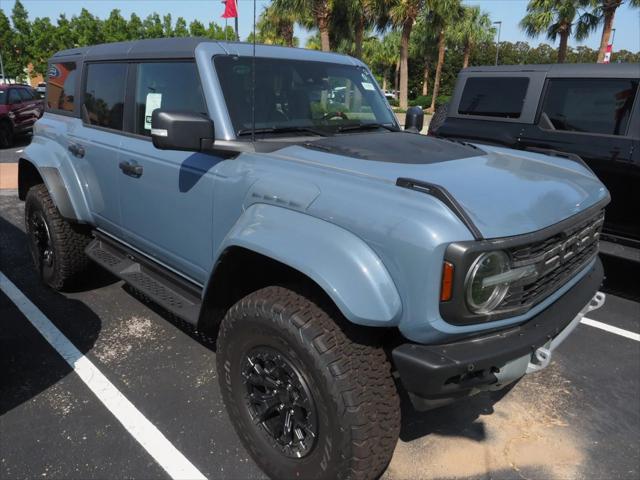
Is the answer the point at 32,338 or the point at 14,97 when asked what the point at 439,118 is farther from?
the point at 14,97

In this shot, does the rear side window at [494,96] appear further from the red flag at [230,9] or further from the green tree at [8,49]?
the green tree at [8,49]

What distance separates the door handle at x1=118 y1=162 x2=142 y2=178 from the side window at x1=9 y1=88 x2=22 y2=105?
510 inches

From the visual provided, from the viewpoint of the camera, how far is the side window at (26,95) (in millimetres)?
14173

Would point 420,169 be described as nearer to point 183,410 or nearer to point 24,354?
point 183,410

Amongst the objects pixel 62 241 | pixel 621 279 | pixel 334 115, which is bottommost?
pixel 621 279

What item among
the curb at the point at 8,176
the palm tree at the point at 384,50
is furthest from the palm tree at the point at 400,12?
the palm tree at the point at 384,50

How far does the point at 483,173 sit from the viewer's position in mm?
2354

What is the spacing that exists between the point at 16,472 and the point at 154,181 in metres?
1.65

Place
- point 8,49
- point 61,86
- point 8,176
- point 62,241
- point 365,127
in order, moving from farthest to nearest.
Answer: point 8,49
point 8,176
point 61,86
point 62,241
point 365,127

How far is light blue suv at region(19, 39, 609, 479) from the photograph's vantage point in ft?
5.97

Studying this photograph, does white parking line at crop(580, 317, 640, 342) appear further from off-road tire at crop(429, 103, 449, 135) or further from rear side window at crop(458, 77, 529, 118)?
off-road tire at crop(429, 103, 449, 135)

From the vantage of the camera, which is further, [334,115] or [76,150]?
[76,150]

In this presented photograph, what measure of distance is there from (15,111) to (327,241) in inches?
577

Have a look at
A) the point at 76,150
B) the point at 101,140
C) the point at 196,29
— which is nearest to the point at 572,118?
the point at 101,140
